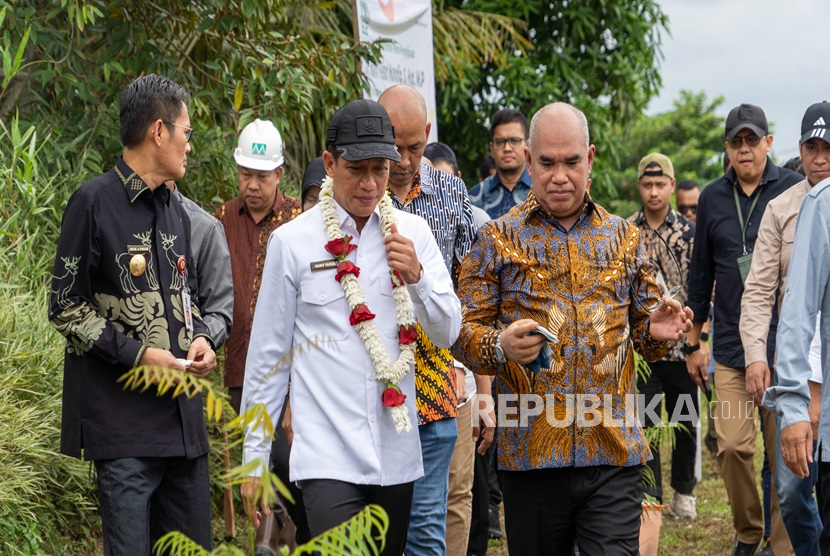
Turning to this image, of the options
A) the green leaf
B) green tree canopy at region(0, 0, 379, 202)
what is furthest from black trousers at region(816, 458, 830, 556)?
the green leaf

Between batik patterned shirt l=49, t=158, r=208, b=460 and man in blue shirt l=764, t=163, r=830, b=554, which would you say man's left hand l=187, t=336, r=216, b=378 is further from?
man in blue shirt l=764, t=163, r=830, b=554

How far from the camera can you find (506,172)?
9008 millimetres

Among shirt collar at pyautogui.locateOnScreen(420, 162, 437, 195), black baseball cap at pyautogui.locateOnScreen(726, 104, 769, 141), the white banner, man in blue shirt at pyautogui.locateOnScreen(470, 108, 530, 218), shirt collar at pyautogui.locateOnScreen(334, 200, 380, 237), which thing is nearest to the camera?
shirt collar at pyautogui.locateOnScreen(334, 200, 380, 237)

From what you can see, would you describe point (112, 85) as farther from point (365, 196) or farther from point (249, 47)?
point (365, 196)

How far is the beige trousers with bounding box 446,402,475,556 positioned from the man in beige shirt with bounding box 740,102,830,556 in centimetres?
161

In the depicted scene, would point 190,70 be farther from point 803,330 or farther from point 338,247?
point 803,330

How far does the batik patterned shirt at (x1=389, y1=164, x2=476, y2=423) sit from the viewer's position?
5.05 meters

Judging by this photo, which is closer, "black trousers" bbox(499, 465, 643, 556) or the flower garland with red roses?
the flower garland with red roses

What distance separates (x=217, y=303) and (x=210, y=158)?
3851mm

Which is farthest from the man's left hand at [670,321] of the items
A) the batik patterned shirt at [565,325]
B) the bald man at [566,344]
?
the batik patterned shirt at [565,325]

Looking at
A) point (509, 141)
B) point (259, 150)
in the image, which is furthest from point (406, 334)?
point (509, 141)

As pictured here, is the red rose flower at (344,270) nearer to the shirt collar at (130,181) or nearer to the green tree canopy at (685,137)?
the shirt collar at (130,181)

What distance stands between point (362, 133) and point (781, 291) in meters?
3.39

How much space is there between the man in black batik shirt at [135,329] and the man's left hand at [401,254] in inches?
42.9
